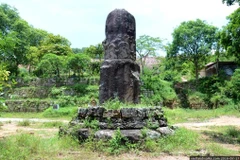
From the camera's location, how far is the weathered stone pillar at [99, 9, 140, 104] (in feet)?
26.9

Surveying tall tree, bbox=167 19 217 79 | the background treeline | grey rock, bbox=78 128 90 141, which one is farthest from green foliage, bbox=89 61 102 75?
grey rock, bbox=78 128 90 141

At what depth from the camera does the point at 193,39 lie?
96.5 ft

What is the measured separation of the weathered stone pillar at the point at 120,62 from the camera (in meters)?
8.20

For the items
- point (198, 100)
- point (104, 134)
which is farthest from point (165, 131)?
point (198, 100)

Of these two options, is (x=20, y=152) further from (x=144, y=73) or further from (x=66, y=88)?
(x=144, y=73)

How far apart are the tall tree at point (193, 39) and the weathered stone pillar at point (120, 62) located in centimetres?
2229

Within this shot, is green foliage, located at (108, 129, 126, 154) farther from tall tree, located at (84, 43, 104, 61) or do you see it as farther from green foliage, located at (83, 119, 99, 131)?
tall tree, located at (84, 43, 104, 61)

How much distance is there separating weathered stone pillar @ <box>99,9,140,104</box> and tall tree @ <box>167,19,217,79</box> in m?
22.3

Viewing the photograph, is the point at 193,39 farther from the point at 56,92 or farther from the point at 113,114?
the point at 113,114

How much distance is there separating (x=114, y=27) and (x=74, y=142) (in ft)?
12.5

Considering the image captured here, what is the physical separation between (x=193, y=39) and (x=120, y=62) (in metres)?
23.0

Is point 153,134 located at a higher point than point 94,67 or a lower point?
lower

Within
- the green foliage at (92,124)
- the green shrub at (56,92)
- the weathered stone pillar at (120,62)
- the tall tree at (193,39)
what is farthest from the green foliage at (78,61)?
the green foliage at (92,124)

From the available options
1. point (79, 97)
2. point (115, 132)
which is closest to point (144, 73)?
point (79, 97)
